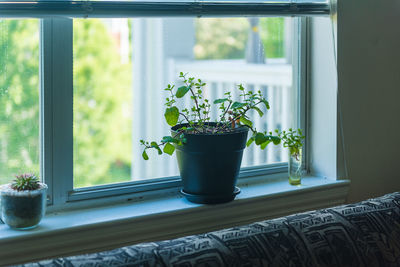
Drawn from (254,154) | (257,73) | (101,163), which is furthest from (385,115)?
(101,163)

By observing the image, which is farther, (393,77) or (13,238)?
(393,77)

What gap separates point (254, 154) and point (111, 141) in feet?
2.25

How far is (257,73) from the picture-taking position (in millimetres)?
2766

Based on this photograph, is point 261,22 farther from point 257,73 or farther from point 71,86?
point 71,86

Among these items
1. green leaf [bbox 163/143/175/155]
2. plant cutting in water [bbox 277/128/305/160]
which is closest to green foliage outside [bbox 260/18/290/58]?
plant cutting in water [bbox 277/128/305/160]

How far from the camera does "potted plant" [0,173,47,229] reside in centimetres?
150

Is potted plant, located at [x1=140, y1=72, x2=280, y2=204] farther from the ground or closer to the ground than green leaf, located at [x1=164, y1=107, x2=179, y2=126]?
closer to the ground

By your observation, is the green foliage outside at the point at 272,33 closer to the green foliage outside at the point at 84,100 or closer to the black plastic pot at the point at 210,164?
the green foliage outside at the point at 84,100

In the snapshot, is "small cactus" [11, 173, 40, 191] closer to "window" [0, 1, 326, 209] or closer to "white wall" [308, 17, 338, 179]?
"window" [0, 1, 326, 209]

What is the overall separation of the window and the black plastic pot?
0.50 feet

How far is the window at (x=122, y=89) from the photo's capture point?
166 cm

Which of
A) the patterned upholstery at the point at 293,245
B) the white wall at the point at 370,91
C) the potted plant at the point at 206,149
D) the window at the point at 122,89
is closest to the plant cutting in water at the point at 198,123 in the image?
the potted plant at the point at 206,149

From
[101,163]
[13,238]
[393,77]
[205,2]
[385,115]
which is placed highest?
[205,2]

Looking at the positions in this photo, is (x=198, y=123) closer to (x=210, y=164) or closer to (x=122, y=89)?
(x=210, y=164)
